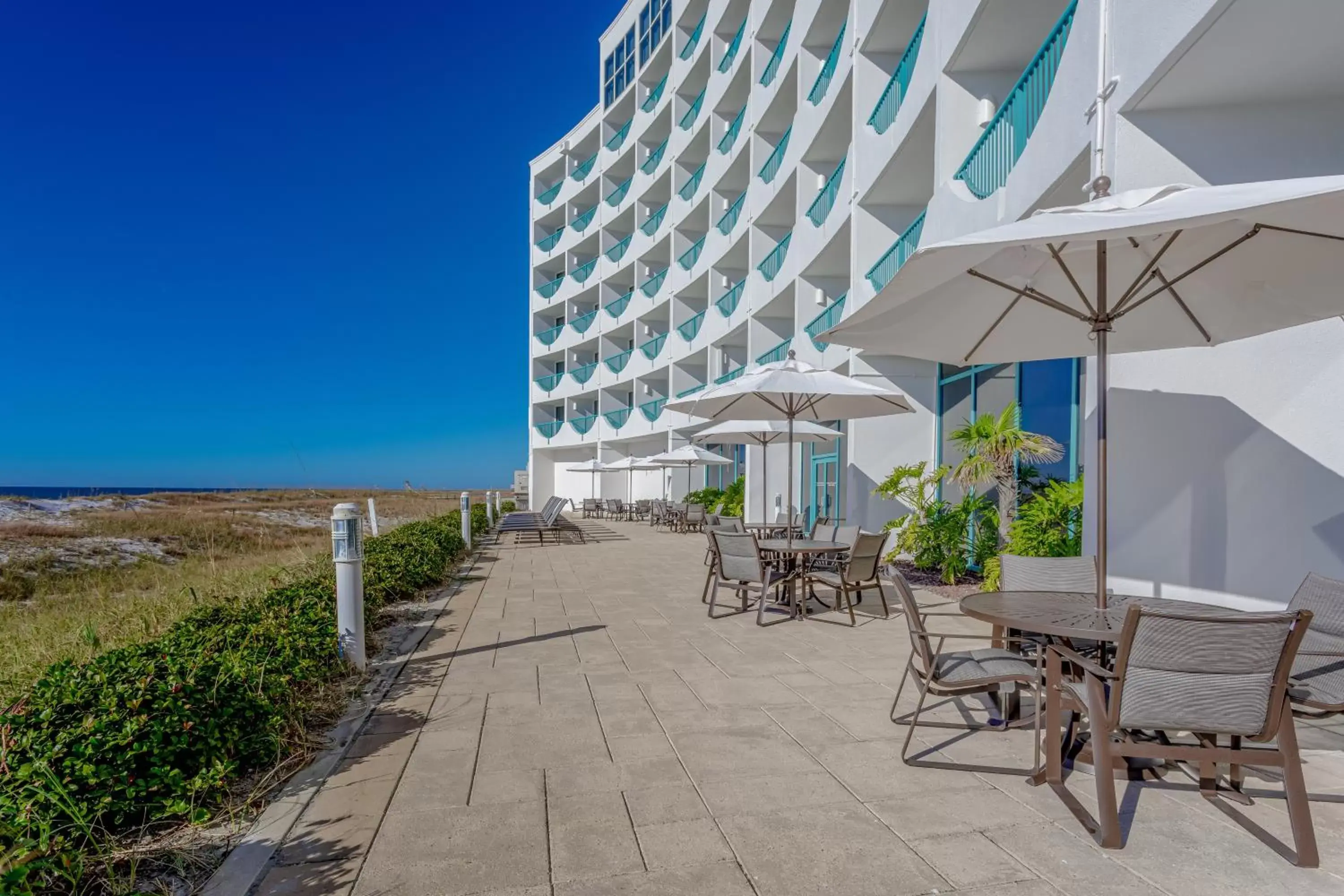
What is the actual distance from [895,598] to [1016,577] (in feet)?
12.4

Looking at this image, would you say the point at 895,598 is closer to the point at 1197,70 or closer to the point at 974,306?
the point at 974,306

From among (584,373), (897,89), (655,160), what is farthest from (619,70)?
(897,89)

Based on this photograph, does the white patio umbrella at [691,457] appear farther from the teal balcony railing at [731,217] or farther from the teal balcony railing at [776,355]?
the teal balcony railing at [731,217]

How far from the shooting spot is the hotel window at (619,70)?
31734mm

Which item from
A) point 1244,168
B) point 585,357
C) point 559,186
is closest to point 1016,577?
point 1244,168

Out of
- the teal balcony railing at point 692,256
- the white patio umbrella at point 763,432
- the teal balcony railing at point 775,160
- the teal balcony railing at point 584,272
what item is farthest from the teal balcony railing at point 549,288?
the white patio umbrella at point 763,432

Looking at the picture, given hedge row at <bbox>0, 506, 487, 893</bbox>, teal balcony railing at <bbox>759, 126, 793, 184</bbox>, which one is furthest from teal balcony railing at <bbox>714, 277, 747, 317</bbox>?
hedge row at <bbox>0, 506, 487, 893</bbox>

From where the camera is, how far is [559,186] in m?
35.5

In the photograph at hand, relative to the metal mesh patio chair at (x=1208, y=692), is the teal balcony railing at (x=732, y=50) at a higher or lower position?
higher

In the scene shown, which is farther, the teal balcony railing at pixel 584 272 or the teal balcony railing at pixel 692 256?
the teal balcony railing at pixel 584 272

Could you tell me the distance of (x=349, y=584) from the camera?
4762 millimetres

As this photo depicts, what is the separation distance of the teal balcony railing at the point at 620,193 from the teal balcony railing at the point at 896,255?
1957 centimetres

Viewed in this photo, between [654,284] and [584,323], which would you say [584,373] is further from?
[654,284]

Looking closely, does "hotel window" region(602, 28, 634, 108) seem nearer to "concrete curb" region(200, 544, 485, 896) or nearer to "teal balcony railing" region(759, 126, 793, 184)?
"teal balcony railing" region(759, 126, 793, 184)
